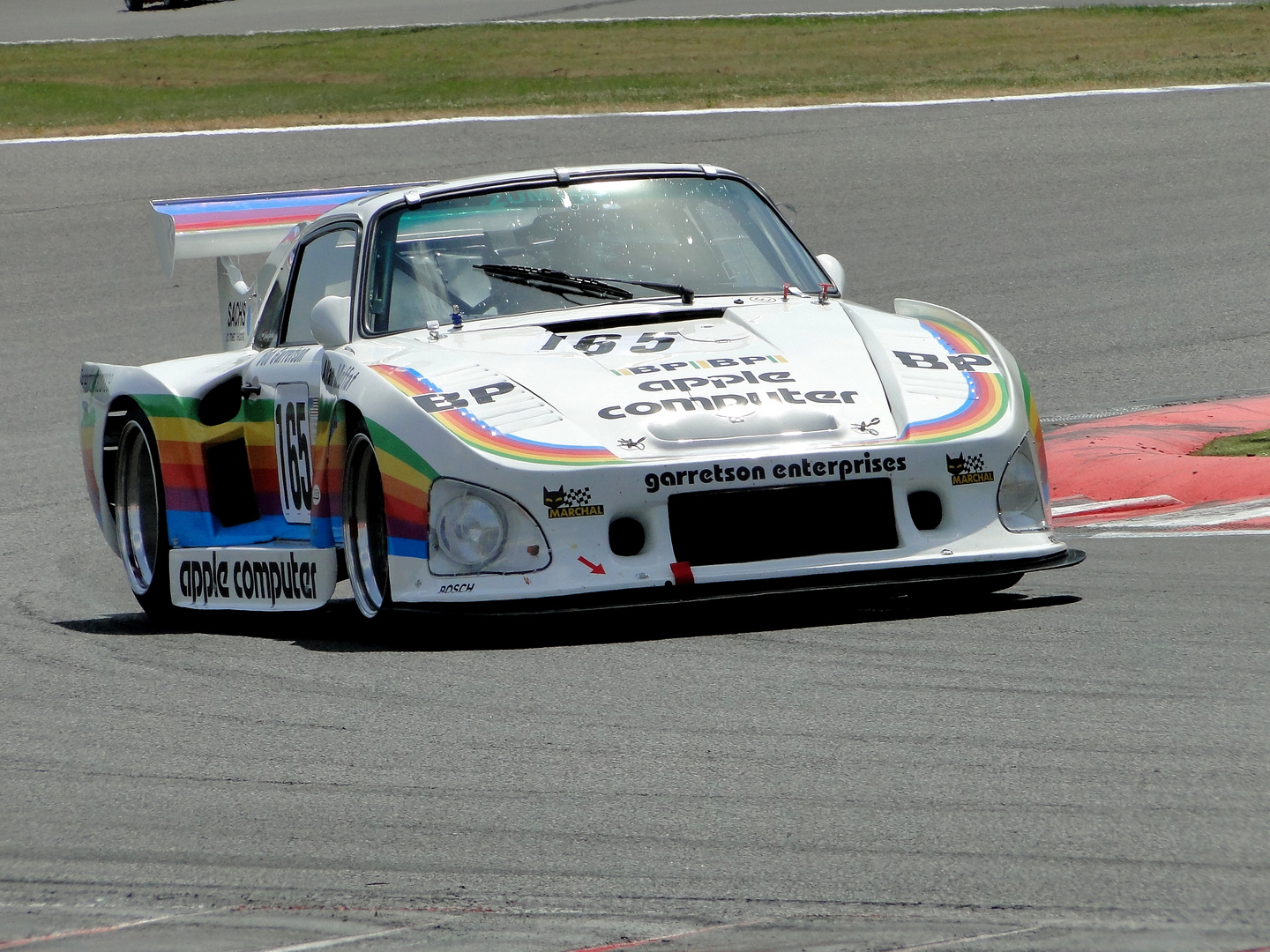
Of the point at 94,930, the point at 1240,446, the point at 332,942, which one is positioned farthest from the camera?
the point at 1240,446

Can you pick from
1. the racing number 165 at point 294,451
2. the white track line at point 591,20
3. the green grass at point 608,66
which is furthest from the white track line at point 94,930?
the white track line at point 591,20

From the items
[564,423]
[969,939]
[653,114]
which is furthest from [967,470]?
[653,114]

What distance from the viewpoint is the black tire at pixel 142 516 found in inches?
272

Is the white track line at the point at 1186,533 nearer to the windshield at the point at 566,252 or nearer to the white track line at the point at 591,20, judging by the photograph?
the windshield at the point at 566,252

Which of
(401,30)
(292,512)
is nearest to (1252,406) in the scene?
(292,512)

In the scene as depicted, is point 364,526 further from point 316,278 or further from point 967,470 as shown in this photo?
point 967,470

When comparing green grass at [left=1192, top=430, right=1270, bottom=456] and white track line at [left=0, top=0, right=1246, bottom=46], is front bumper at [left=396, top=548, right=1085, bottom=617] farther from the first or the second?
white track line at [left=0, top=0, right=1246, bottom=46]

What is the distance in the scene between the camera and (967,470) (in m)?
5.41

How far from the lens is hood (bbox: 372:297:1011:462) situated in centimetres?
526

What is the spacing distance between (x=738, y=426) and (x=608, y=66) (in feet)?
54.2

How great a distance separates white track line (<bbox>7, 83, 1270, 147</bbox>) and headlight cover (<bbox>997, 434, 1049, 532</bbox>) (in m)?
12.8

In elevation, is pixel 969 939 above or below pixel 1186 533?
above

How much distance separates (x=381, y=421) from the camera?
214 inches

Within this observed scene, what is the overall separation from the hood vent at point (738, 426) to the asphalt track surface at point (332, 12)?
19.9 m
